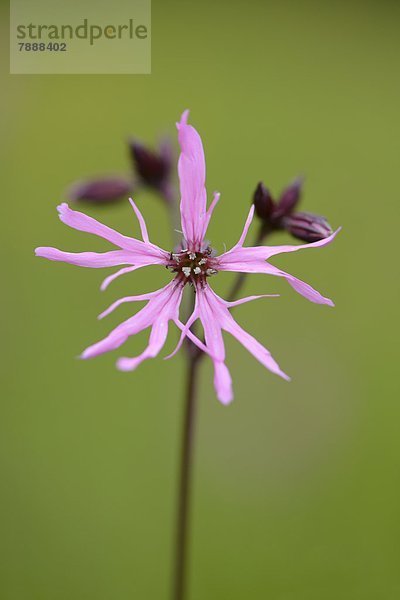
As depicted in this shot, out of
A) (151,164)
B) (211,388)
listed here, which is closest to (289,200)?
(151,164)

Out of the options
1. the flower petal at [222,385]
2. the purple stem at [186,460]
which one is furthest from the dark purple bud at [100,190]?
the flower petal at [222,385]

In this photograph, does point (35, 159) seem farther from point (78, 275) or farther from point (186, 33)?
point (186, 33)

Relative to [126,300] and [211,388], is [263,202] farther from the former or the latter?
[211,388]

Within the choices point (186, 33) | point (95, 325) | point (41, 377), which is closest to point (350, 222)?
point (95, 325)

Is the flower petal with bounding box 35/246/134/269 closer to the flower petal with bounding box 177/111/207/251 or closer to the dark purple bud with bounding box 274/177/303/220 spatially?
→ the flower petal with bounding box 177/111/207/251

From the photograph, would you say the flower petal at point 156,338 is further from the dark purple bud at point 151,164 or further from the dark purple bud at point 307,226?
the dark purple bud at point 151,164

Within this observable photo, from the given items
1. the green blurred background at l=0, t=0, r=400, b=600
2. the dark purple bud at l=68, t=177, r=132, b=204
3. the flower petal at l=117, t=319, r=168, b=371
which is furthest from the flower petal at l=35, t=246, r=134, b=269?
the green blurred background at l=0, t=0, r=400, b=600

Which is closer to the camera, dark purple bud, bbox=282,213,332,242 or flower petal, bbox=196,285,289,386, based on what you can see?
flower petal, bbox=196,285,289,386
